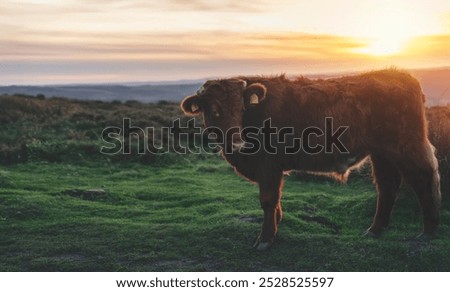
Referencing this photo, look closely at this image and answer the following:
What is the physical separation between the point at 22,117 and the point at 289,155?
68.9 feet

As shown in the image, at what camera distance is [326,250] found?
738 cm

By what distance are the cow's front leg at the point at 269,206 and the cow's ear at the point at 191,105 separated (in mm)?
1359

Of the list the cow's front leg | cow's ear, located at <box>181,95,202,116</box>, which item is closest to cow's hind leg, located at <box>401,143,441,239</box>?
the cow's front leg

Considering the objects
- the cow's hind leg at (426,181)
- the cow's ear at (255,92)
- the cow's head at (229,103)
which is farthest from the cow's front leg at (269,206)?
the cow's hind leg at (426,181)

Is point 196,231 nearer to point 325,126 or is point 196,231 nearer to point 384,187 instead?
point 325,126

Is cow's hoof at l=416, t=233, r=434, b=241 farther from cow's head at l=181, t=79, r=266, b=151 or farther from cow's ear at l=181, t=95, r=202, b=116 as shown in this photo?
cow's ear at l=181, t=95, r=202, b=116

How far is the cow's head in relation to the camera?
7.11 metres

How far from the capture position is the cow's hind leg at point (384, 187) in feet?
26.5

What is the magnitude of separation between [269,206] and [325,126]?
Answer: 4.44 feet

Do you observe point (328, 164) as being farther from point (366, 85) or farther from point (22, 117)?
point (22, 117)

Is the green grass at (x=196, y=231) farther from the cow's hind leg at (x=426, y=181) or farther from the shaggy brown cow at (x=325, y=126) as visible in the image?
the shaggy brown cow at (x=325, y=126)

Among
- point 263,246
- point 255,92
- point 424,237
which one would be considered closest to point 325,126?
point 255,92

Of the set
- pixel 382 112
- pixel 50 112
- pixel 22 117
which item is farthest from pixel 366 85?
pixel 50 112
